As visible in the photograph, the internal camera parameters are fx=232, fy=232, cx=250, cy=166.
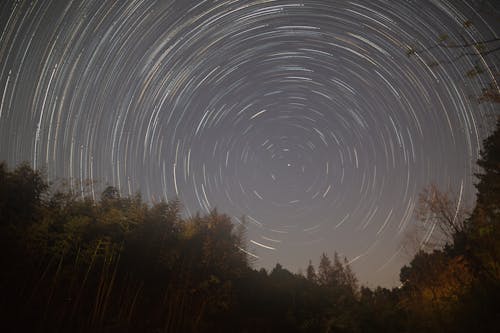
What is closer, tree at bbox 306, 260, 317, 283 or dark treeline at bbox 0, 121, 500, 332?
dark treeline at bbox 0, 121, 500, 332

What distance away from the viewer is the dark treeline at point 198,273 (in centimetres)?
812

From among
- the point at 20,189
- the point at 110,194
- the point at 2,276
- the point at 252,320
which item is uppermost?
the point at 110,194

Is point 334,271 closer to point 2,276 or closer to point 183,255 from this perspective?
point 183,255

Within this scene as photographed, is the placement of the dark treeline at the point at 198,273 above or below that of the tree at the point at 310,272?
below

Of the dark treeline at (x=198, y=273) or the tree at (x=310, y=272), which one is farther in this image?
the tree at (x=310, y=272)

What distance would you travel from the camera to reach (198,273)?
20594 mm

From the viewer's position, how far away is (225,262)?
22.5m

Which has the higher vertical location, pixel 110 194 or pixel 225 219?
pixel 110 194

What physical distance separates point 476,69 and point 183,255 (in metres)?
23.7

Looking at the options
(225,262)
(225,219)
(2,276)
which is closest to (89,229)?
(225,262)

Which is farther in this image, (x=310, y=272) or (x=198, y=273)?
(x=310, y=272)

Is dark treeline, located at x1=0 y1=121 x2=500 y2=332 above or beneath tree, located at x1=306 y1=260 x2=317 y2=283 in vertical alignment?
beneath

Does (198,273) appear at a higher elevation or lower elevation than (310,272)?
lower

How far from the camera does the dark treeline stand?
8125 mm
